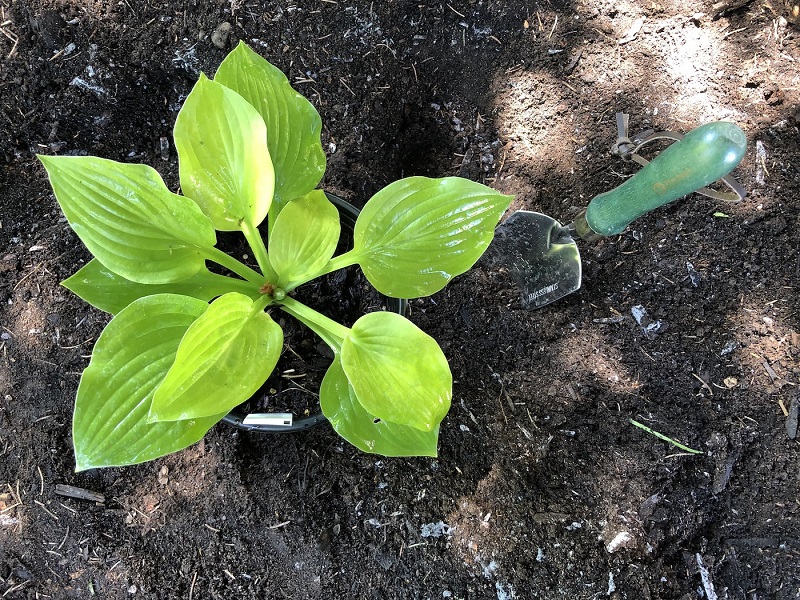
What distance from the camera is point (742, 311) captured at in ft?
4.41

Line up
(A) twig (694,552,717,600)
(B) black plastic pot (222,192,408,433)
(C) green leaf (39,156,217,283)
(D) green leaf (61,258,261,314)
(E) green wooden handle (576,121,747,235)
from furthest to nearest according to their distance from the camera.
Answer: (A) twig (694,552,717,600) < (B) black plastic pot (222,192,408,433) < (D) green leaf (61,258,261,314) < (C) green leaf (39,156,217,283) < (E) green wooden handle (576,121,747,235)

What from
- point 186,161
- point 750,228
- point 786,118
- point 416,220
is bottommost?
point 750,228

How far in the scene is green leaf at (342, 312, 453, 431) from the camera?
890 mm

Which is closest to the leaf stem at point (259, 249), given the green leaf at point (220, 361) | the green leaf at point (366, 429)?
the green leaf at point (220, 361)

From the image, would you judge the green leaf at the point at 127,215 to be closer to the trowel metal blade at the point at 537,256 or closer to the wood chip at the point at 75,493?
the wood chip at the point at 75,493

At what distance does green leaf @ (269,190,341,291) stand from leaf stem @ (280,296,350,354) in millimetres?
58

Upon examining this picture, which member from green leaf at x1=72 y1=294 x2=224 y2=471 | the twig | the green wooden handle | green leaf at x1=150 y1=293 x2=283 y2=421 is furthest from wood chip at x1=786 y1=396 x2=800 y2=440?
green leaf at x1=72 y1=294 x2=224 y2=471

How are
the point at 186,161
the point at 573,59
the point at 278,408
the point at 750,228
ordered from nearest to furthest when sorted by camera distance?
the point at 186,161
the point at 278,408
the point at 750,228
the point at 573,59

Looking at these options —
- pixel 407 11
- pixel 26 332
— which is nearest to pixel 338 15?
pixel 407 11

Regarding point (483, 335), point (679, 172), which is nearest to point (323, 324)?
point (483, 335)

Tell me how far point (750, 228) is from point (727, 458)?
57 cm

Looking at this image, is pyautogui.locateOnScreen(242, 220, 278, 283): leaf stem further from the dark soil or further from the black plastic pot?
the dark soil

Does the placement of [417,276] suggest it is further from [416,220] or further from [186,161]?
[186,161]

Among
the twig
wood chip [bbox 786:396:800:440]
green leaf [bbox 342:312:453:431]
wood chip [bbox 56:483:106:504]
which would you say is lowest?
the twig
